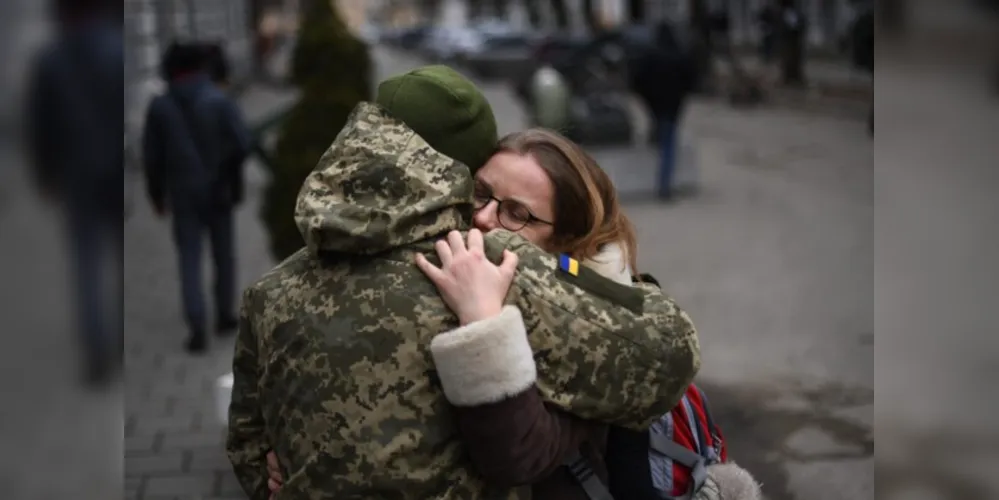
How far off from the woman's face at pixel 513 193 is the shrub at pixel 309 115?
4.50 m

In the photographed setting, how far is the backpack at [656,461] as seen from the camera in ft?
6.63

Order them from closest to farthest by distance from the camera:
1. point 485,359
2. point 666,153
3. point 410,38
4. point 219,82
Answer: point 485,359 → point 219,82 → point 666,153 → point 410,38

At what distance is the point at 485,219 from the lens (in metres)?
2.02

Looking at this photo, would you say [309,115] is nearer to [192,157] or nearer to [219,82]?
[192,157]

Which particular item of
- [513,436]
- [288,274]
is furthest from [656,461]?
[288,274]

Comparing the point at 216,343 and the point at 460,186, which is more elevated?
the point at 460,186

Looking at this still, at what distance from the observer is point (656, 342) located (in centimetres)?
186

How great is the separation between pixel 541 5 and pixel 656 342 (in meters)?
54.5

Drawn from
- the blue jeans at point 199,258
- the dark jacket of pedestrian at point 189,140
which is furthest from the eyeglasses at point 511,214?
the blue jeans at point 199,258

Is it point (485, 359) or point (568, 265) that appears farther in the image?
point (568, 265)
